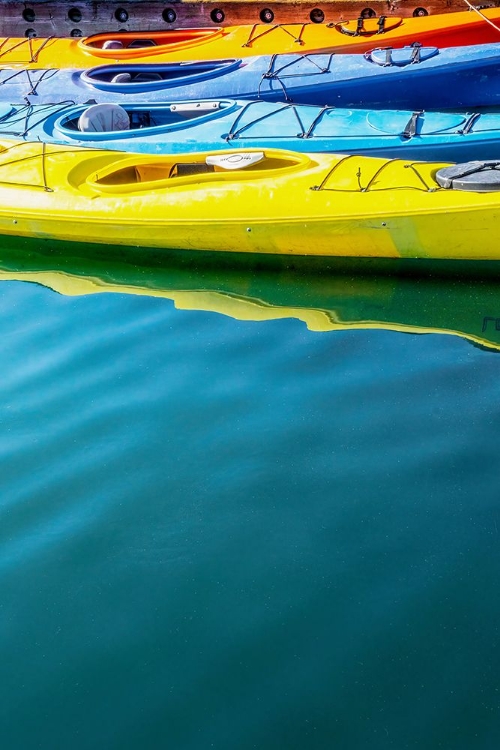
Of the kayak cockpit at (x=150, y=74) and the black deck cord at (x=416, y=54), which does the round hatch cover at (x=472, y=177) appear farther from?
the kayak cockpit at (x=150, y=74)

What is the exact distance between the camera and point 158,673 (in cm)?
277

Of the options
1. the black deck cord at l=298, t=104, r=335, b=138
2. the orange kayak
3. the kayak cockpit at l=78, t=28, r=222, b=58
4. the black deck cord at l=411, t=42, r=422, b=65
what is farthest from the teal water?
the kayak cockpit at l=78, t=28, r=222, b=58

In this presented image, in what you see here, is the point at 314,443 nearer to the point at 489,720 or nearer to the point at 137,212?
the point at 489,720

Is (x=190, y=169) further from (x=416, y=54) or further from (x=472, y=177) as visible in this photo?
(x=416, y=54)

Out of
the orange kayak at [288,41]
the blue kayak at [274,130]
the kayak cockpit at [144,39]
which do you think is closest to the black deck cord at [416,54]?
the orange kayak at [288,41]

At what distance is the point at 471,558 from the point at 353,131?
4.43m

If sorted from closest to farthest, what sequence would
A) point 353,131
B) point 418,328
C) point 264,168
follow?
point 418,328 → point 264,168 → point 353,131

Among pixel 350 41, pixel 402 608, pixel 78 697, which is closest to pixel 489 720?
pixel 402 608

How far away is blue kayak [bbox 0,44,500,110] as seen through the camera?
809 centimetres

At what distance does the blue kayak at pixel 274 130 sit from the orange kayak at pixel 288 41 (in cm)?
183

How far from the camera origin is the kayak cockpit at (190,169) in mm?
5895

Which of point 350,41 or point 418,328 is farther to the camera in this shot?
point 350,41

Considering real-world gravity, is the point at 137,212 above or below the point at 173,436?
above

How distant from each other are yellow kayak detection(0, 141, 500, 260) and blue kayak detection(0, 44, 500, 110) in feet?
6.51
